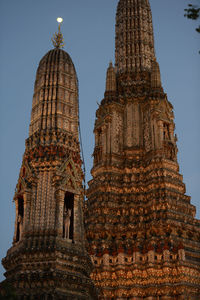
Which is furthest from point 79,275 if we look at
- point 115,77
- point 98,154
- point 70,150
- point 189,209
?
point 115,77

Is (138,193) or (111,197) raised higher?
(138,193)

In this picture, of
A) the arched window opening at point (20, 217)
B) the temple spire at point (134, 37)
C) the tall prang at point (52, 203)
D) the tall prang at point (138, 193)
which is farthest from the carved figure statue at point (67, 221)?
the temple spire at point (134, 37)

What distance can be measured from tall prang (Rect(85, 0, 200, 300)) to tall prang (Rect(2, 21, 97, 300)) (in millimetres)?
12548

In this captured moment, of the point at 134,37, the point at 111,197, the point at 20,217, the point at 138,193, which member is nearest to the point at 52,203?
the point at 20,217

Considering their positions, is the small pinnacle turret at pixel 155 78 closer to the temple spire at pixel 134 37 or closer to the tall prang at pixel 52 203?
the temple spire at pixel 134 37

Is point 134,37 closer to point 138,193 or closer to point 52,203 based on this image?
point 138,193

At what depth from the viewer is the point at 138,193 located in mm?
42125

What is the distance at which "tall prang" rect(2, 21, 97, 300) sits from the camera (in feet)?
67.1

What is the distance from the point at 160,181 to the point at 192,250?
6.97m

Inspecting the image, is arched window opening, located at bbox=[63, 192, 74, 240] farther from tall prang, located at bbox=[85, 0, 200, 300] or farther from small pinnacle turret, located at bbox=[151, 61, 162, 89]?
small pinnacle turret, located at bbox=[151, 61, 162, 89]

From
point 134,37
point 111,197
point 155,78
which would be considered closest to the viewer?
point 111,197

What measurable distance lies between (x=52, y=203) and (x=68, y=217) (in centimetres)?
108

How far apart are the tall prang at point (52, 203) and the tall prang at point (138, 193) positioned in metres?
12.5

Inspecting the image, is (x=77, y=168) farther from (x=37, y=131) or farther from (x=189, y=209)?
(x=189, y=209)
